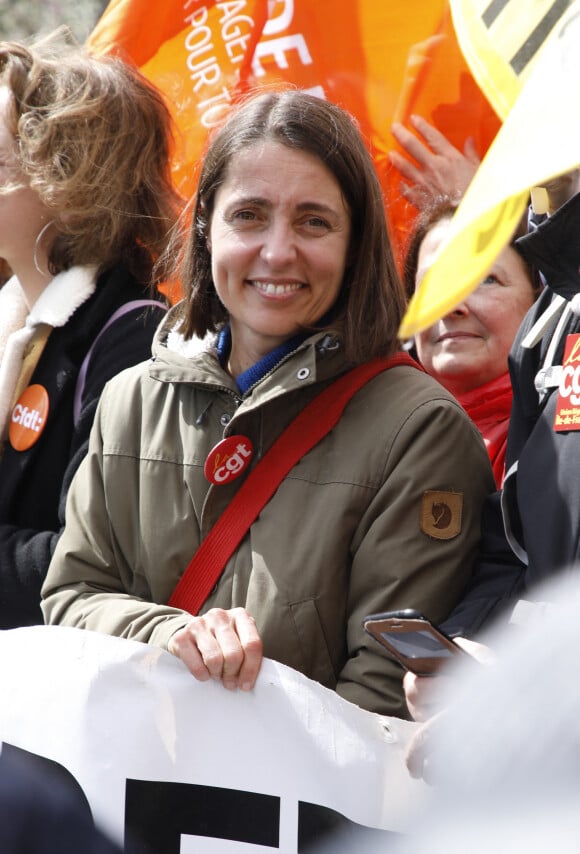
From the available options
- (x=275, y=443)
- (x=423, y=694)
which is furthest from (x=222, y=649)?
(x=275, y=443)

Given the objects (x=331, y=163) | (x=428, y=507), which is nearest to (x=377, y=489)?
(x=428, y=507)

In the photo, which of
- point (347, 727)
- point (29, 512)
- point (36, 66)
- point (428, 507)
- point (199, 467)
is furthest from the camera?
point (36, 66)

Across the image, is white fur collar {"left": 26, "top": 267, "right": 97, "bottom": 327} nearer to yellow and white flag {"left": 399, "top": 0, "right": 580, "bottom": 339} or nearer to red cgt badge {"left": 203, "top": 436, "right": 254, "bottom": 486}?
red cgt badge {"left": 203, "top": 436, "right": 254, "bottom": 486}

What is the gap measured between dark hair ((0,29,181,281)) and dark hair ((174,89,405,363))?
2.12 ft

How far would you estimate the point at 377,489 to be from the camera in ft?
7.84

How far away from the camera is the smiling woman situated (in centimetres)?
233

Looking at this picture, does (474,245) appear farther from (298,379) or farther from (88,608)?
(88,608)

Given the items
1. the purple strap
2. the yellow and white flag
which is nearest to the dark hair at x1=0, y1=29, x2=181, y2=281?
the purple strap

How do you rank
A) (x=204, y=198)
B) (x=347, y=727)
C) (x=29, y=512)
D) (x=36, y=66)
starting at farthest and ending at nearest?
(x=36, y=66), (x=29, y=512), (x=204, y=198), (x=347, y=727)

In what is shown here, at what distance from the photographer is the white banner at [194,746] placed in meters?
1.93

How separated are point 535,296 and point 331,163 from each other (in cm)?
91

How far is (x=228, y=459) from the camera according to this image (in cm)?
246

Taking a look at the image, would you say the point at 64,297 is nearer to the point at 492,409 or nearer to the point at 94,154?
the point at 94,154

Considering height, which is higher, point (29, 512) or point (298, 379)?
point (298, 379)
